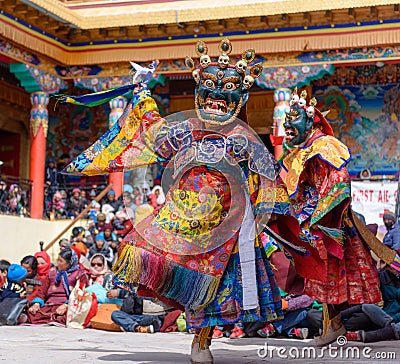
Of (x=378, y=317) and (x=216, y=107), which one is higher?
(x=216, y=107)

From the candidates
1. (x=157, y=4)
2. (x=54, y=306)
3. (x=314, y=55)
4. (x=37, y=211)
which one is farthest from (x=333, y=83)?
(x=54, y=306)

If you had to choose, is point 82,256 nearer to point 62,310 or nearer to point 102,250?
point 102,250

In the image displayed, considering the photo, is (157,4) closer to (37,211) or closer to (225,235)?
(37,211)

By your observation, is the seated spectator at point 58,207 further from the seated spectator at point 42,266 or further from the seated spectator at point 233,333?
the seated spectator at point 233,333

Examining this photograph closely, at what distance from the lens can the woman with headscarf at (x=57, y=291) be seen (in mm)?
7898

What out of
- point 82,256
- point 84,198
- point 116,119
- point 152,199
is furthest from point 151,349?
point 84,198

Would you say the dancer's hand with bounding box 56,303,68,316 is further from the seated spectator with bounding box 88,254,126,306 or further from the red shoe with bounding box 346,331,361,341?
the red shoe with bounding box 346,331,361,341

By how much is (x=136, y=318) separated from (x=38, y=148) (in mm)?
6322

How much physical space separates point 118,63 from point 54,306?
19.7ft

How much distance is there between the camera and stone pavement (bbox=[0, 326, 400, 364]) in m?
4.80

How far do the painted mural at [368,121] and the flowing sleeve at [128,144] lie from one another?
921 centimetres

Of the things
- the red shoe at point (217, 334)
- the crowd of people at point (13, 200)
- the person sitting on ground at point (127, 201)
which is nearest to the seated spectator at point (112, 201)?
the crowd of people at point (13, 200)

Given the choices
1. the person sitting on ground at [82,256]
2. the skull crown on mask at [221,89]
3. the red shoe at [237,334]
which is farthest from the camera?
the person sitting on ground at [82,256]

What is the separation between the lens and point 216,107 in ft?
15.7
